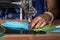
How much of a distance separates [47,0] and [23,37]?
0.59m

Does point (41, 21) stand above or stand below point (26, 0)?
below

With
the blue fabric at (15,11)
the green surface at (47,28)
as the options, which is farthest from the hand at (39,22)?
the blue fabric at (15,11)

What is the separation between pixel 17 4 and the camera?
1.01 metres

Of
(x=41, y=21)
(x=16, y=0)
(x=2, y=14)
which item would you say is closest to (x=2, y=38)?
(x=41, y=21)

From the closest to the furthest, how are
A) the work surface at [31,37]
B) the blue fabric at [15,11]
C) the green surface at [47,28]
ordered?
the work surface at [31,37], the green surface at [47,28], the blue fabric at [15,11]

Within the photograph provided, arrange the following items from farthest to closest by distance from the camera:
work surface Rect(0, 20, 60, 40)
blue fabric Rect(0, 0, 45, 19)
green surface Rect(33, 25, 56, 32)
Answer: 1. blue fabric Rect(0, 0, 45, 19)
2. green surface Rect(33, 25, 56, 32)
3. work surface Rect(0, 20, 60, 40)

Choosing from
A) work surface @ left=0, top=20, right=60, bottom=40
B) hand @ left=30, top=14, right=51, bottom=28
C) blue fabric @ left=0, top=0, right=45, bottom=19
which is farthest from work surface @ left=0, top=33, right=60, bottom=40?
blue fabric @ left=0, top=0, right=45, bottom=19

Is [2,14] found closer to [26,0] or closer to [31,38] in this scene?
[26,0]

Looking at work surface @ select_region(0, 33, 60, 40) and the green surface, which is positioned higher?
the green surface

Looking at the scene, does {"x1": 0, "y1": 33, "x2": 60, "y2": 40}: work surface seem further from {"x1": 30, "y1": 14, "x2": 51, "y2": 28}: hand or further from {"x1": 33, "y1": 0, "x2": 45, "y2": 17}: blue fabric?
{"x1": 33, "y1": 0, "x2": 45, "y2": 17}: blue fabric

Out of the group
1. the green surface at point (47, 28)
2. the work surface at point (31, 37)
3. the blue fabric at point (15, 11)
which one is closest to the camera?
the work surface at point (31, 37)

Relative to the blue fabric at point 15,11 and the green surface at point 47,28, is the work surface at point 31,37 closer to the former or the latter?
the green surface at point 47,28

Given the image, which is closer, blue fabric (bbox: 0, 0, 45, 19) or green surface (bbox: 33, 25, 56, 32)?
green surface (bbox: 33, 25, 56, 32)

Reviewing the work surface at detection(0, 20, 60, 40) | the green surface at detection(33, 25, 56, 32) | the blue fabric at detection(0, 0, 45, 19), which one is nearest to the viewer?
the work surface at detection(0, 20, 60, 40)
